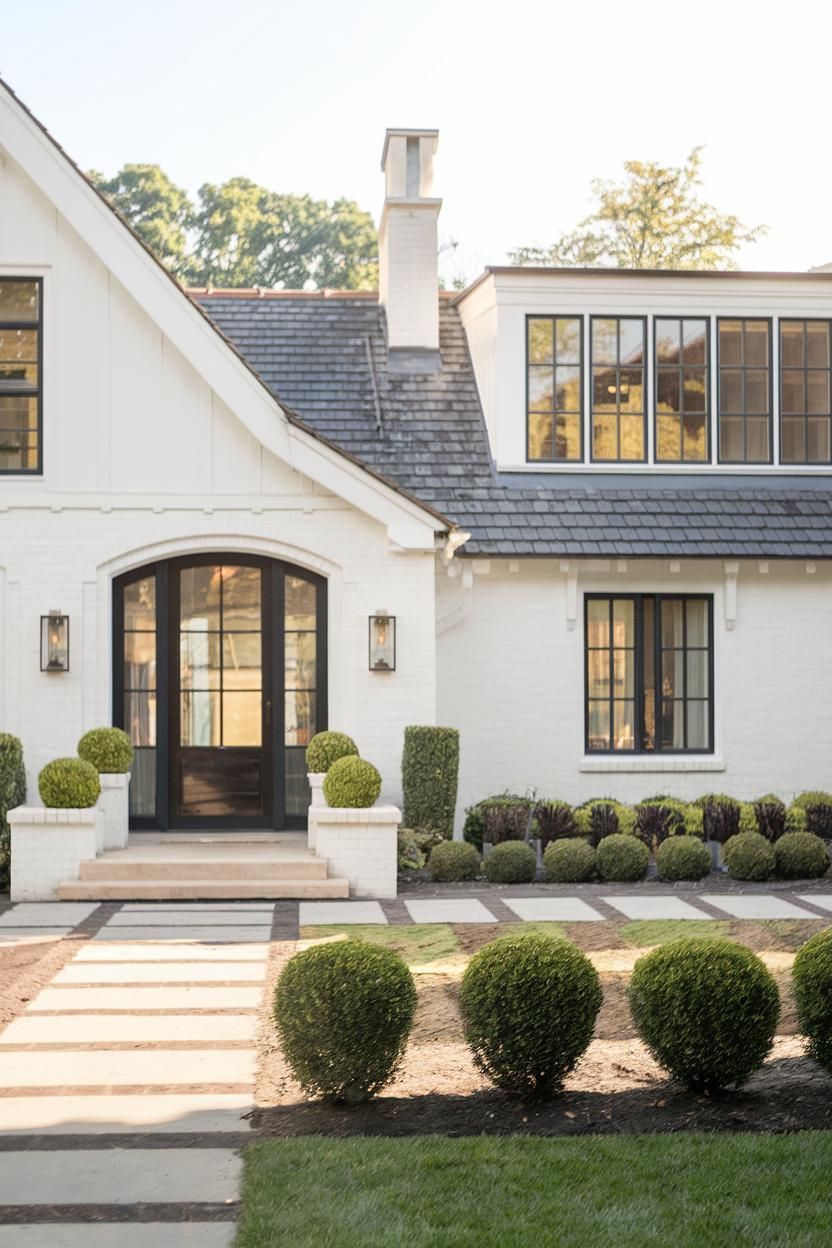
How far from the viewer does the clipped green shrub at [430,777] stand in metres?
13.1

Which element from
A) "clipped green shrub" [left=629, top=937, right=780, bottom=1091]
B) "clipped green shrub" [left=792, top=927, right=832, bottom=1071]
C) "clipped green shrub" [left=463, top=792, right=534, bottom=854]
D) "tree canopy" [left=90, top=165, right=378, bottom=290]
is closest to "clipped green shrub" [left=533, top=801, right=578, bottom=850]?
"clipped green shrub" [left=463, top=792, right=534, bottom=854]

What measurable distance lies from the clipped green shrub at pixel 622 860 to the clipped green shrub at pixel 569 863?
10cm

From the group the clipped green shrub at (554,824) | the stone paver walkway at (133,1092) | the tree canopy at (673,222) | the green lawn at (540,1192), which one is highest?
the tree canopy at (673,222)

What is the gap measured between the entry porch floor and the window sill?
13.5 feet

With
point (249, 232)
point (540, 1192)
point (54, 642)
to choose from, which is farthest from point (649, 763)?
point (249, 232)

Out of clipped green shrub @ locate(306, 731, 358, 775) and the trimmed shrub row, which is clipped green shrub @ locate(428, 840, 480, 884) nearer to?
clipped green shrub @ locate(306, 731, 358, 775)

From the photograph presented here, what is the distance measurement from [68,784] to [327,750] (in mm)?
2363

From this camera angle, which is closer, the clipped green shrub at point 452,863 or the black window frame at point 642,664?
the clipped green shrub at point 452,863

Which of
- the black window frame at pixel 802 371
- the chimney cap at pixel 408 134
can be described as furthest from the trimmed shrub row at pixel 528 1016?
the chimney cap at pixel 408 134

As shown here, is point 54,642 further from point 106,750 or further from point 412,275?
point 412,275

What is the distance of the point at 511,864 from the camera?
476 inches

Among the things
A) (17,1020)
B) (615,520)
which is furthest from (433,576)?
(17,1020)

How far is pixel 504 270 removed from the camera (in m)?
15.6

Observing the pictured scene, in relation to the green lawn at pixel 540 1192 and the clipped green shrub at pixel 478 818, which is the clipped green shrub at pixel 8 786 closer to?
the clipped green shrub at pixel 478 818
